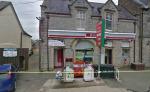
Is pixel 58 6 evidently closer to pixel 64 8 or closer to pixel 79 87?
pixel 64 8

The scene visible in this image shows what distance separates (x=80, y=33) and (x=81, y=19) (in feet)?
5.39

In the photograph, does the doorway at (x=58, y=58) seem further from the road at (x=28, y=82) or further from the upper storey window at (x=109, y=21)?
the upper storey window at (x=109, y=21)

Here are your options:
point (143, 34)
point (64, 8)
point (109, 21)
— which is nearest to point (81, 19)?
point (64, 8)

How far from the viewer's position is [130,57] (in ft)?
74.8

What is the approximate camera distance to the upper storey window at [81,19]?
816 inches

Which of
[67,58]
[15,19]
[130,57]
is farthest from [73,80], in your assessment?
[15,19]

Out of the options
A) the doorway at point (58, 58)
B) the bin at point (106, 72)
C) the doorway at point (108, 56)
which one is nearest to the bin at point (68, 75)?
the bin at point (106, 72)

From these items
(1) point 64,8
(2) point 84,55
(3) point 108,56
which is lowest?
(3) point 108,56

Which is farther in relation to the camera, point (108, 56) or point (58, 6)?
point (108, 56)

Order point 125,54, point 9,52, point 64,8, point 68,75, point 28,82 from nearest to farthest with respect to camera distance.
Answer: point 68,75, point 28,82, point 9,52, point 64,8, point 125,54

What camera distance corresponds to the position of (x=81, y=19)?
20.9m

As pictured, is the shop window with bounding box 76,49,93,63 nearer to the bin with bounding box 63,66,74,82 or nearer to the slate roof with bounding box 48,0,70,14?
the slate roof with bounding box 48,0,70,14

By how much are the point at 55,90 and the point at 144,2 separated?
1920cm

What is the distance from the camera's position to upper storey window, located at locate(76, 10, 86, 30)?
68.0 feet
